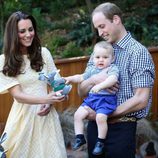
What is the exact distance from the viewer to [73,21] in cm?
1084

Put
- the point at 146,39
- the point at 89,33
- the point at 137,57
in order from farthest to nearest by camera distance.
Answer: the point at 89,33, the point at 146,39, the point at 137,57

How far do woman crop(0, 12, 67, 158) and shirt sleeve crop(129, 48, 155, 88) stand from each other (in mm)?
782

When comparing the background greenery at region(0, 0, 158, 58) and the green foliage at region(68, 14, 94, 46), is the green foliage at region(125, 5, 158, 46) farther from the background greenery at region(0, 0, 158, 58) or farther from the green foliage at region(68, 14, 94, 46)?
the green foliage at region(68, 14, 94, 46)

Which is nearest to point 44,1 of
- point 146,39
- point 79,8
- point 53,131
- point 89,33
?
point 79,8

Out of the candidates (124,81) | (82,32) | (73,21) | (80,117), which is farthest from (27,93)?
(73,21)

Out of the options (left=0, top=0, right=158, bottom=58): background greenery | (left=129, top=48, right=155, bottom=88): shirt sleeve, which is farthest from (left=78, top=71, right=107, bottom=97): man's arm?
(left=0, top=0, right=158, bottom=58): background greenery

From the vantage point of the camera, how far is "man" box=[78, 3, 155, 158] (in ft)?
10.4

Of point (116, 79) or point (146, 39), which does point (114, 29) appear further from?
point (146, 39)

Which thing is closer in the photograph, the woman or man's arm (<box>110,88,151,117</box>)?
man's arm (<box>110,88,151,117</box>)

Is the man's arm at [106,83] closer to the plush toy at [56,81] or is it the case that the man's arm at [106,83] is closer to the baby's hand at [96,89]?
the baby's hand at [96,89]

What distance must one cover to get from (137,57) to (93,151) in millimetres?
698

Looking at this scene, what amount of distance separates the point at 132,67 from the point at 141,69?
67mm

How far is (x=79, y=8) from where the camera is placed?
1143cm

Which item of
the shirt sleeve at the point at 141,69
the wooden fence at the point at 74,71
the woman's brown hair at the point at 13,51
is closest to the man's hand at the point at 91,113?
the shirt sleeve at the point at 141,69
